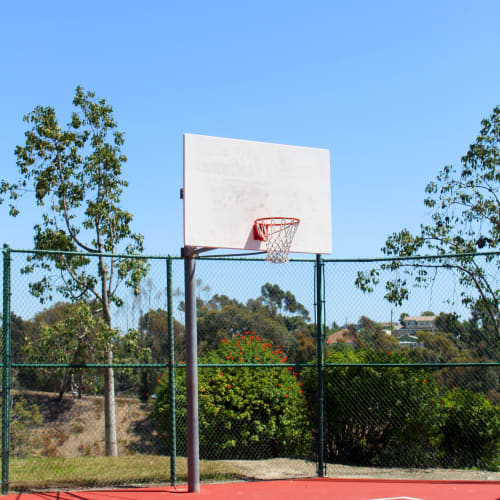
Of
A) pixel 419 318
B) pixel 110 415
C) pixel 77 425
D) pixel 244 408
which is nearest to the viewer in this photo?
pixel 244 408

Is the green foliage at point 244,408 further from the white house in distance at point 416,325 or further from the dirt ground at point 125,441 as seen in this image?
the white house in distance at point 416,325

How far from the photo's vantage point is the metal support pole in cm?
769

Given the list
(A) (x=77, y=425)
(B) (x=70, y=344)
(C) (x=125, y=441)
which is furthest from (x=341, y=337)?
(A) (x=77, y=425)

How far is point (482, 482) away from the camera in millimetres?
8500

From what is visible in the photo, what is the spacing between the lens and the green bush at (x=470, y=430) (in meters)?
9.63

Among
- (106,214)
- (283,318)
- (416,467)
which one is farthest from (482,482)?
(106,214)

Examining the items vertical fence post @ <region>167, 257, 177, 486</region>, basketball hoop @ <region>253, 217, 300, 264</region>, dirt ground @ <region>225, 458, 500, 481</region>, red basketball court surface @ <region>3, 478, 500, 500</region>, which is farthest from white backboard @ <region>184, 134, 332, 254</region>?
dirt ground @ <region>225, 458, 500, 481</region>

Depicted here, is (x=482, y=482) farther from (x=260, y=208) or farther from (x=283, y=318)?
(x=260, y=208)

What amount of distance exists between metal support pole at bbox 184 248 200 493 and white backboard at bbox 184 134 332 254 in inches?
23.1

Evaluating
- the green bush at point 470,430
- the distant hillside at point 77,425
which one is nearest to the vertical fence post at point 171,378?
the distant hillside at point 77,425

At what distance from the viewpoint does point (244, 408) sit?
370 inches

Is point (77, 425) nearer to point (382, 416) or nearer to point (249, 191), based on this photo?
point (382, 416)

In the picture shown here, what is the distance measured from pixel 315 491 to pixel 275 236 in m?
3.24

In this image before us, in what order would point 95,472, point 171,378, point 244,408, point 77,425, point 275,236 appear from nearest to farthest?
1. point 275,236
2. point 171,378
3. point 95,472
4. point 244,408
5. point 77,425
